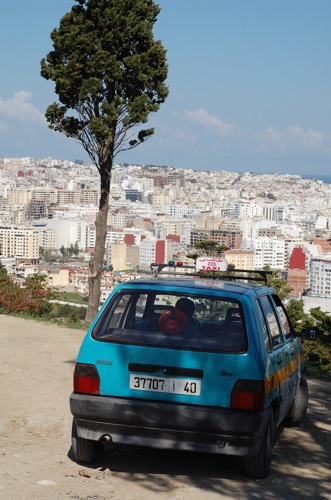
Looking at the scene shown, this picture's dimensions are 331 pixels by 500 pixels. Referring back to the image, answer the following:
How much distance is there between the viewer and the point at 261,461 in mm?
5590

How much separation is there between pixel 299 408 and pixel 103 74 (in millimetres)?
10268

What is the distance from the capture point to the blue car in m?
5.34

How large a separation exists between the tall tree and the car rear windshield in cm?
1067

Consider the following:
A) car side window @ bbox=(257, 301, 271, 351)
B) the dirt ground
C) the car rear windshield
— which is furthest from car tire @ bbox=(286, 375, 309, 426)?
the car rear windshield

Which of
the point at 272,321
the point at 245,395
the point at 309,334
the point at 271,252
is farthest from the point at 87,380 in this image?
the point at 271,252

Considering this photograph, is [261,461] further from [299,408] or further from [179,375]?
[299,408]

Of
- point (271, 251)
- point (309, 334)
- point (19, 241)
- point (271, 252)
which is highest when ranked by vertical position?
point (309, 334)

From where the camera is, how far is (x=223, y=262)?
873cm

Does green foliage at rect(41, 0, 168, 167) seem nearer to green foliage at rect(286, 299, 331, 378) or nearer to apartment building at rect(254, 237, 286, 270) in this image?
green foliage at rect(286, 299, 331, 378)

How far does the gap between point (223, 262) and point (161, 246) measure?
121 m

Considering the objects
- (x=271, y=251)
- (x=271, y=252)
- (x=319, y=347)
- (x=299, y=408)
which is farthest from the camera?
(x=271, y=251)

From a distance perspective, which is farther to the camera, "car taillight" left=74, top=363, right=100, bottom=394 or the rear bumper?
"car taillight" left=74, top=363, right=100, bottom=394

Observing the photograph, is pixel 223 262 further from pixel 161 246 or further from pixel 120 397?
pixel 161 246

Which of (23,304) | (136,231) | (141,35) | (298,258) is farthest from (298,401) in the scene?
(136,231)
